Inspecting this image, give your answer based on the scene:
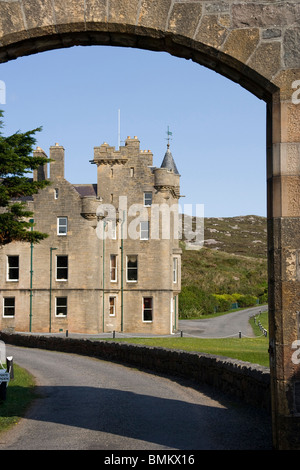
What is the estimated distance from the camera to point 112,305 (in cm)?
4556

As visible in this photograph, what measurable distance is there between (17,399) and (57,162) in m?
30.9

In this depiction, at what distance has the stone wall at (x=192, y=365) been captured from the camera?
12.1 m

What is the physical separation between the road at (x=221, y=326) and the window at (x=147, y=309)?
2.53m

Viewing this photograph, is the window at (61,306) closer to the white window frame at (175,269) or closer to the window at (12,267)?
the window at (12,267)

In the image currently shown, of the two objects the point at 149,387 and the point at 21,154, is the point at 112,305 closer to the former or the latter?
the point at 21,154

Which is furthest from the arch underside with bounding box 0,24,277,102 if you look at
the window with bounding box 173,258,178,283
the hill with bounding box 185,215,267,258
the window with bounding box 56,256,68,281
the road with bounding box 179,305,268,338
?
the hill with bounding box 185,215,267,258

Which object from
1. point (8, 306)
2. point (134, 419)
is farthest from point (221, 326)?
point (134, 419)

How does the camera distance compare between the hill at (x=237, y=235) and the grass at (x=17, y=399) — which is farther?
the hill at (x=237, y=235)

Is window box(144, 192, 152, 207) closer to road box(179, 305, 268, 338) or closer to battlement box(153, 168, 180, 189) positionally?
battlement box(153, 168, 180, 189)

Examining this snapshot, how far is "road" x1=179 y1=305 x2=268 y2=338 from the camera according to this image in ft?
134

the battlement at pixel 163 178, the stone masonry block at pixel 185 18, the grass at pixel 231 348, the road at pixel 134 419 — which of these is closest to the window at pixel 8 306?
the battlement at pixel 163 178

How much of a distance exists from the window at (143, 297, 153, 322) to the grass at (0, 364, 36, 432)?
81.3 feet
